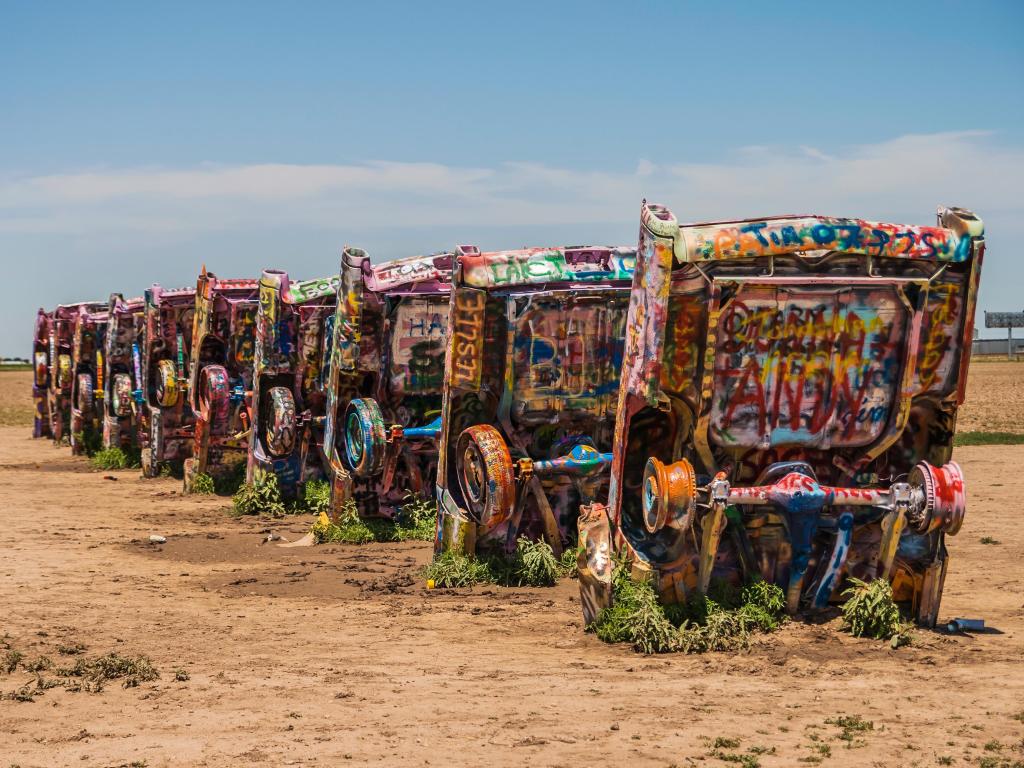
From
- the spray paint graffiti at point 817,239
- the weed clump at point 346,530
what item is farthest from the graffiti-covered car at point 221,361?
the spray paint graffiti at point 817,239

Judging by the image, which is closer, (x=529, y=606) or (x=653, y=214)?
(x=653, y=214)

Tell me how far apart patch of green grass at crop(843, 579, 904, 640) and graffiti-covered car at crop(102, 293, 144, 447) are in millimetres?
15299

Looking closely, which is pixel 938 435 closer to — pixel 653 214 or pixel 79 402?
pixel 653 214

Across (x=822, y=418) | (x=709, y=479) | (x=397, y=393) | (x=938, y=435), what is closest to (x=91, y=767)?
(x=709, y=479)

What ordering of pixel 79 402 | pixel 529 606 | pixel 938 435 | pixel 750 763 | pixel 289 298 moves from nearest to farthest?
pixel 750 763 → pixel 938 435 → pixel 529 606 → pixel 289 298 → pixel 79 402

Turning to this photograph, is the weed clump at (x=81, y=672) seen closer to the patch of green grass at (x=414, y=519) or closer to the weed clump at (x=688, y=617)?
the weed clump at (x=688, y=617)

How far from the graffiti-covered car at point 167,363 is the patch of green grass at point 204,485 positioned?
137 cm

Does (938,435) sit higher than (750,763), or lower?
higher

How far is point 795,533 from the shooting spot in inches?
347

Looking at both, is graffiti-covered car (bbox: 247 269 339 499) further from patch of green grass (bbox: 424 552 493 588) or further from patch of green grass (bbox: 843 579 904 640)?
patch of green grass (bbox: 843 579 904 640)

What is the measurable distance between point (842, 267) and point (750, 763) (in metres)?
3.43

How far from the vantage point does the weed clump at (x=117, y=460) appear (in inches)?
899

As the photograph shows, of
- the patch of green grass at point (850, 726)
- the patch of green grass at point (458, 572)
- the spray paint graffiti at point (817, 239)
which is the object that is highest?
the spray paint graffiti at point (817, 239)

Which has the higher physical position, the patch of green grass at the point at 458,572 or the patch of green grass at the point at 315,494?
the patch of green grass at the point at 458,572
